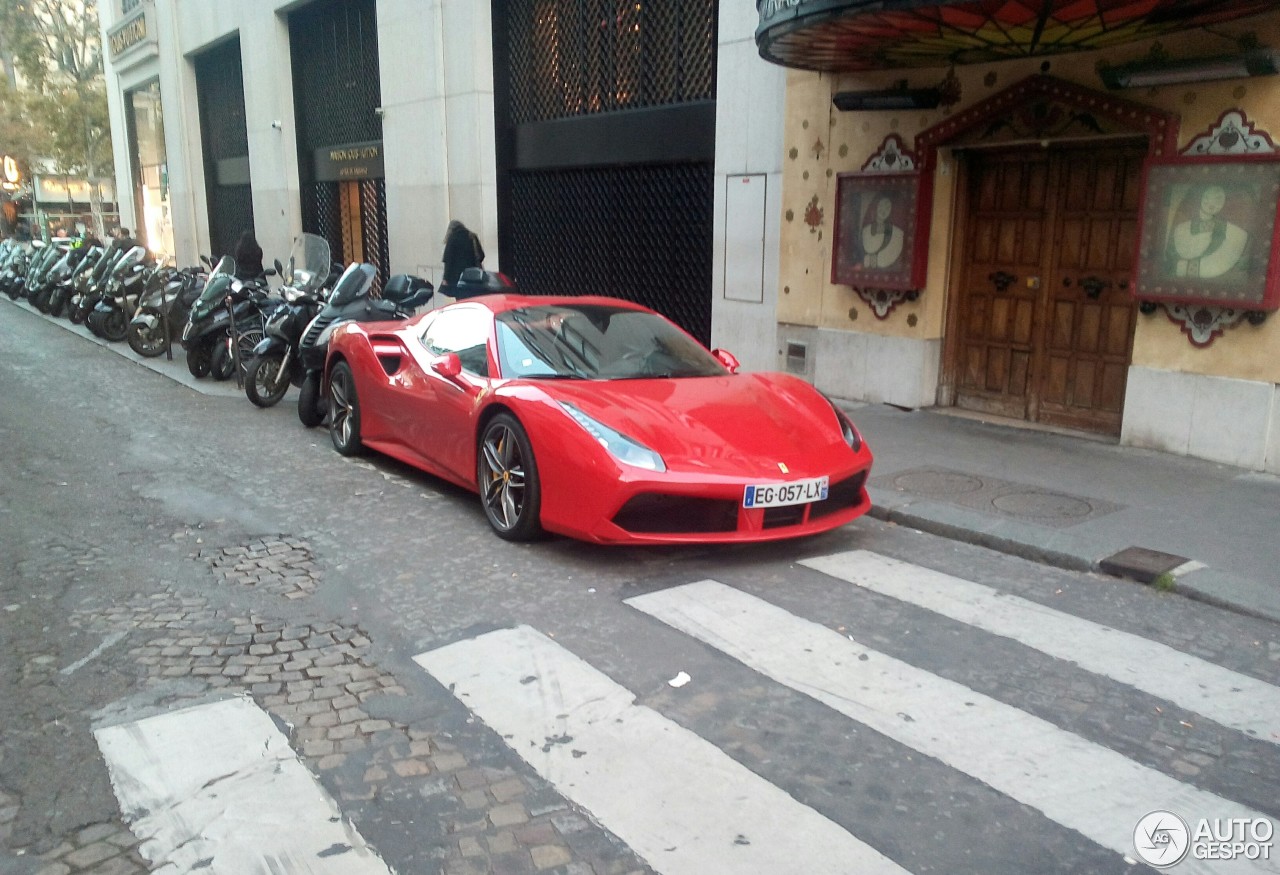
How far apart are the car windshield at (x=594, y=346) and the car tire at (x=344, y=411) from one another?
2.06m

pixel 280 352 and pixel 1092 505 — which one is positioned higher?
pixel 280 352

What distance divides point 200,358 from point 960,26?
30.3ft

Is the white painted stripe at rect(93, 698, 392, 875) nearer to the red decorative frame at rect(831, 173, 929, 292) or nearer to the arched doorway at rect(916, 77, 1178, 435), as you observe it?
the arched doorway at rect(916, 77, 1178, 435)

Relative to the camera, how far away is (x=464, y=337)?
6828 mm

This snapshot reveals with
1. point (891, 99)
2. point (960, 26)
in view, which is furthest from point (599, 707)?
point (891, 99)

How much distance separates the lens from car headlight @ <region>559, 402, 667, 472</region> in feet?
17.1

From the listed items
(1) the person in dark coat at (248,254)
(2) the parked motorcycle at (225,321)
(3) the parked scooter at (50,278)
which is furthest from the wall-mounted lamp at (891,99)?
(3) the parked scooter at (50,278)

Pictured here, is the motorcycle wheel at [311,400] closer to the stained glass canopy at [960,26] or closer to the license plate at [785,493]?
the stained glass canopy at [960,26]

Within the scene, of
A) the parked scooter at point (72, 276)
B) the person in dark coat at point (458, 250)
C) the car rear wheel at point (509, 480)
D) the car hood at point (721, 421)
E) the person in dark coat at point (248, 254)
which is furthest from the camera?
the parked scooter at point (72, 276)

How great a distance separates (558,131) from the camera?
1453 centimetres

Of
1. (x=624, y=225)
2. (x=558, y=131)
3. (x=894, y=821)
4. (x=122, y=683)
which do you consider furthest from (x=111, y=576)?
(x=558, y=131)

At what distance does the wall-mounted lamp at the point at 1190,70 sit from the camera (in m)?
6.89

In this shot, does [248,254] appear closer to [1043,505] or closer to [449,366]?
[449,366]

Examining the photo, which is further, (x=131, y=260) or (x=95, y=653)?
(x=131, y=260)
